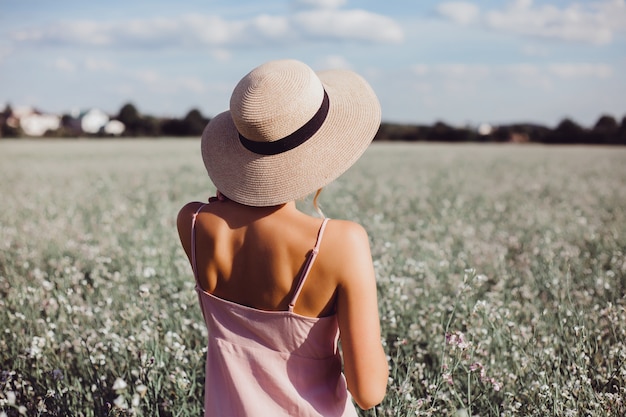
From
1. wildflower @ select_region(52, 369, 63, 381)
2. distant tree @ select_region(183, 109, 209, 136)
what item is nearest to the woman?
wildflower @ select_region(52, 369, 63, 381)

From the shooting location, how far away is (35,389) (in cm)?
307

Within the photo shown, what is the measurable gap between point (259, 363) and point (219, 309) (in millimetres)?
225

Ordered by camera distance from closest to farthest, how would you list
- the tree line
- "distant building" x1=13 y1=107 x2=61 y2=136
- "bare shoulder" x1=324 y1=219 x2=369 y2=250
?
"bare shoulder" x1=324 y1=219 x2=369 y2=250 < the tree line < "distant building" x1=13 y1=107 x2=61 y2=136

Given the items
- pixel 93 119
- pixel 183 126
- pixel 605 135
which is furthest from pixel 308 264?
pixel 93 119

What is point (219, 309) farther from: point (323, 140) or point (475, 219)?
point (475, 219)

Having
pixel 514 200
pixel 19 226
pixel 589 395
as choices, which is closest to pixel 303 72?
pixel 589 395

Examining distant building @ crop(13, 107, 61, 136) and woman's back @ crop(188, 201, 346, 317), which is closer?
woman's back @ crop(188, 201, 346, 317)

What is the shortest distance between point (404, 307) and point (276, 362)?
2.06 m

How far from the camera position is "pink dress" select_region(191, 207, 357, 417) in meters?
1.82

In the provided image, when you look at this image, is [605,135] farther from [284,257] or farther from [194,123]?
[284,257]

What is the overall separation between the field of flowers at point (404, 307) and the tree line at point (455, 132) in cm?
4586

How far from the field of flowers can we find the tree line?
45.9 meters

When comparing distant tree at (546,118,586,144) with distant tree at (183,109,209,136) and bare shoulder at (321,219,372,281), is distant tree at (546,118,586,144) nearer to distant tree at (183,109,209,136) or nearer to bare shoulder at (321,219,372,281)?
distant tree at (183,109,209,136)

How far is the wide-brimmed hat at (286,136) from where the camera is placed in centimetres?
169
